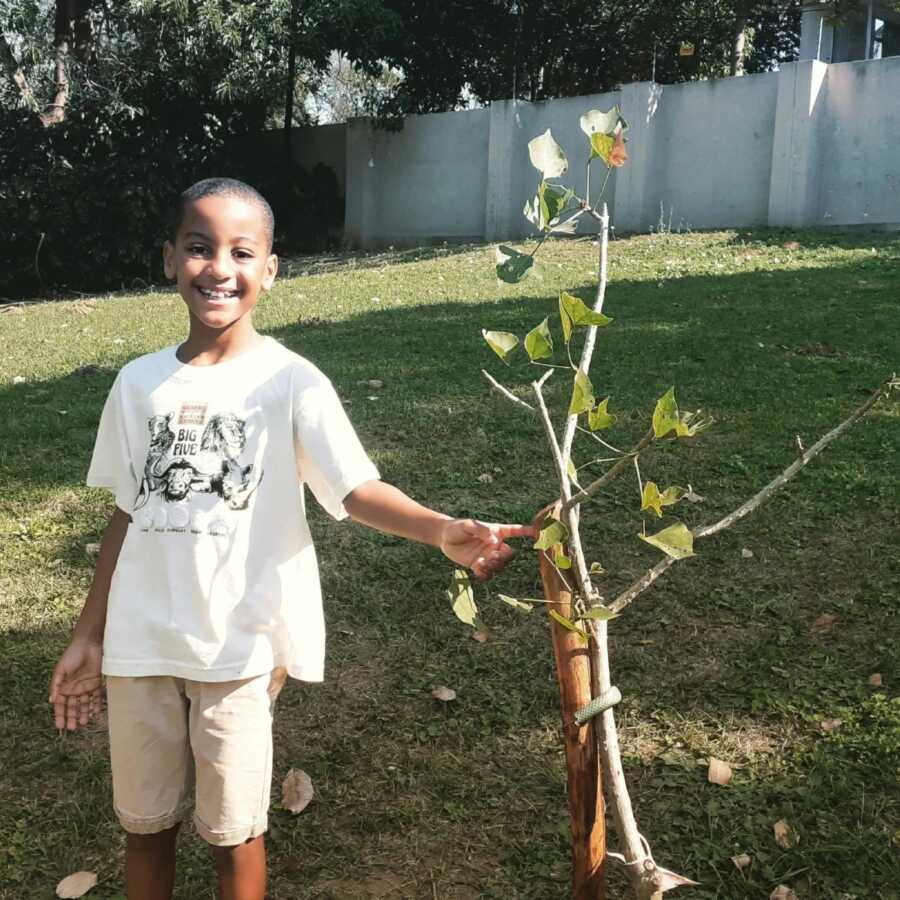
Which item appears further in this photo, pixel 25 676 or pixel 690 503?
pixel 690 503

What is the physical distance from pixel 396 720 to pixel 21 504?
2189mm

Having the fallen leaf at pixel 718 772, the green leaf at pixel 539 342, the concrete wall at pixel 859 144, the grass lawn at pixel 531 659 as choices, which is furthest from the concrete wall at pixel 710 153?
the green leaf at pixel 539 342

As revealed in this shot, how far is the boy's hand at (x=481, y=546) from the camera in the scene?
56.2 inches

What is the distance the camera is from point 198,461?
1.73 meters

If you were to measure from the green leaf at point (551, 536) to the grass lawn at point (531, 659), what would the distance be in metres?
1.18

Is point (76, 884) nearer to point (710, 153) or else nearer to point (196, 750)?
point (196, 750)

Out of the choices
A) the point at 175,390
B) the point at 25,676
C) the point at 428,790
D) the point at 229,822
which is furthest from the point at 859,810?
the point at 25,676

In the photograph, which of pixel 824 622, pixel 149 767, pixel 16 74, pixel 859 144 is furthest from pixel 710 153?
pixel 149 767

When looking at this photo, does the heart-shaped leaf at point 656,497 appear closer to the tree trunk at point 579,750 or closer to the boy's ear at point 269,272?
the tree trunk at point 579,750

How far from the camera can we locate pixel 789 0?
53.1 feet

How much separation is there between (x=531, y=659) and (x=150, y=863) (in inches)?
54.7

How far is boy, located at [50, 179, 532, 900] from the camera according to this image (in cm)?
169

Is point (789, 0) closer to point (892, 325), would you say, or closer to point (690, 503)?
point (892, 325)

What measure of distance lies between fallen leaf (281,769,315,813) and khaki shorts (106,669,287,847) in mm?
649
